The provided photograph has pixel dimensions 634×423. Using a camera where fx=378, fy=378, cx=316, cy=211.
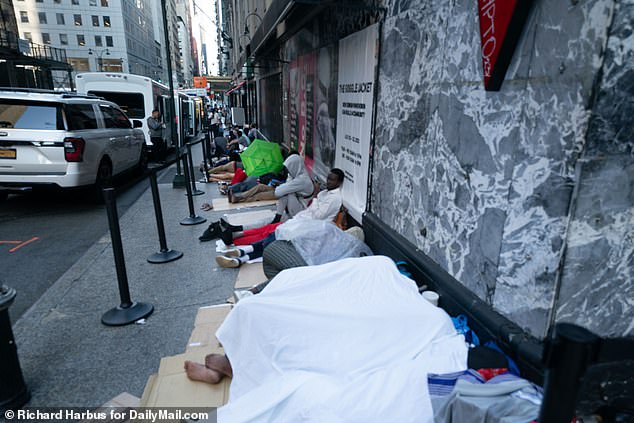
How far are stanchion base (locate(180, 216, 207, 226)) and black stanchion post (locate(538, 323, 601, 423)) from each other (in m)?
6.07

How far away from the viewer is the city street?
4293mm

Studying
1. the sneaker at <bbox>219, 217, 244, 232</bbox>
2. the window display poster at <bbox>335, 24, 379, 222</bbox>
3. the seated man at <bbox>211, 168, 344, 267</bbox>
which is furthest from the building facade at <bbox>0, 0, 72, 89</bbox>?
the window display poster at <bbox>335, 24, 379, 222</bbox>

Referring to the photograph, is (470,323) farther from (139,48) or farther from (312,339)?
(139,48)

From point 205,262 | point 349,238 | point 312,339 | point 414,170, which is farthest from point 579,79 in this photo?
point 205,262

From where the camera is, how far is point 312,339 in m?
2.18

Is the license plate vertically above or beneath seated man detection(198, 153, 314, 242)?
above

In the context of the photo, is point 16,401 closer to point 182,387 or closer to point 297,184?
point 182,387

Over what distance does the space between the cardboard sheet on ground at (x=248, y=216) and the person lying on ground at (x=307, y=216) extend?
657 mm

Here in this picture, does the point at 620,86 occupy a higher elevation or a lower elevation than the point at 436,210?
higher

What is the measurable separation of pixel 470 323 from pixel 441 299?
372 millimetres

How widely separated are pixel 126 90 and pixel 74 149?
7.66m

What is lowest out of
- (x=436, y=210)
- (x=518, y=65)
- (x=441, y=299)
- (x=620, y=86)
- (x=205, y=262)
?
(x=205, y=262)

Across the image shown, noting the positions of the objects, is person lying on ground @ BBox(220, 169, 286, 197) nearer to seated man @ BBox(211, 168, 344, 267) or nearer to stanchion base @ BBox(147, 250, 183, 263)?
seated man @ BBox(211, 168, 344, 267)

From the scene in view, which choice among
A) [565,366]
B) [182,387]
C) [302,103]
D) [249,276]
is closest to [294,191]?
[249,276]
